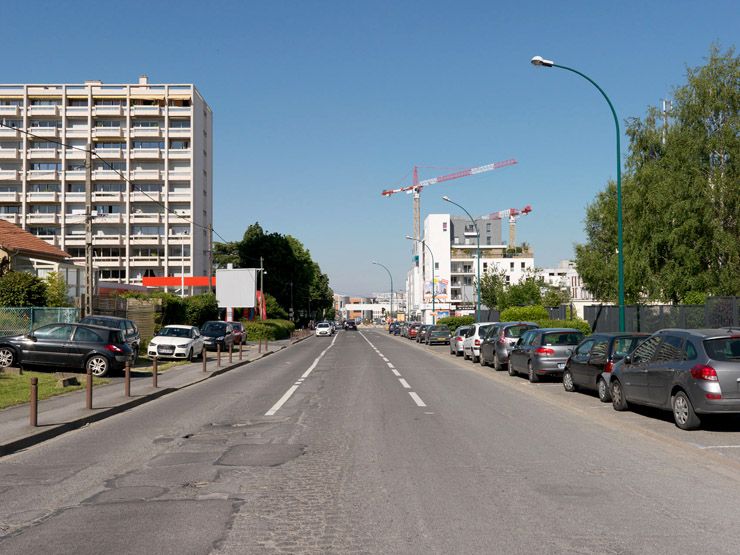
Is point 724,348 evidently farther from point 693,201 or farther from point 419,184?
point 419,184

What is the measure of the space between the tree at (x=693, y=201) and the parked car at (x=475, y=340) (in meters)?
9.58

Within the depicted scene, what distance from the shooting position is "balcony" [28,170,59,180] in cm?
8562

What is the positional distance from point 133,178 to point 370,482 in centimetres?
8453

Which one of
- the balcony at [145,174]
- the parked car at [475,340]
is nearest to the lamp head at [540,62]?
the parked car at [475,340]

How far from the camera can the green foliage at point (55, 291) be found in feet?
95.0

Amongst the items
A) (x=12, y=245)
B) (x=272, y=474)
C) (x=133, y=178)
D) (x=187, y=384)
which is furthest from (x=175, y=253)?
(x=272, y=474)

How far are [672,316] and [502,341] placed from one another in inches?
360

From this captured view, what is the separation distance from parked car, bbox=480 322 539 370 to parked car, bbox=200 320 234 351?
16721 millimetres

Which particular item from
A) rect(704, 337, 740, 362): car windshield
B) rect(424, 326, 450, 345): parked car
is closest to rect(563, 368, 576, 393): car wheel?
rect(704, 337, 740, 362): car windshield

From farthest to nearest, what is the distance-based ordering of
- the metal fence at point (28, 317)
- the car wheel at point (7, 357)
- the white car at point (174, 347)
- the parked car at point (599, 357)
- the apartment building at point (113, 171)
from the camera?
the apartment building at point (113, 171)
the white car at point (174, 347)
the metal fence at point (28, 317)
the car wheel at point (7, 357)
the parked car at point (599, 357)

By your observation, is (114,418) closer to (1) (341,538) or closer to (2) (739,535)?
(1) (341,538)

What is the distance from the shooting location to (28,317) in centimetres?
2467

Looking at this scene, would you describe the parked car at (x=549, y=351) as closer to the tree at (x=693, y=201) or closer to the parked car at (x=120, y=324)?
the parked car at (x=120, y=324)

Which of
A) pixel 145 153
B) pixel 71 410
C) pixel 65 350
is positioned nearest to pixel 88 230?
pixel 65 350
